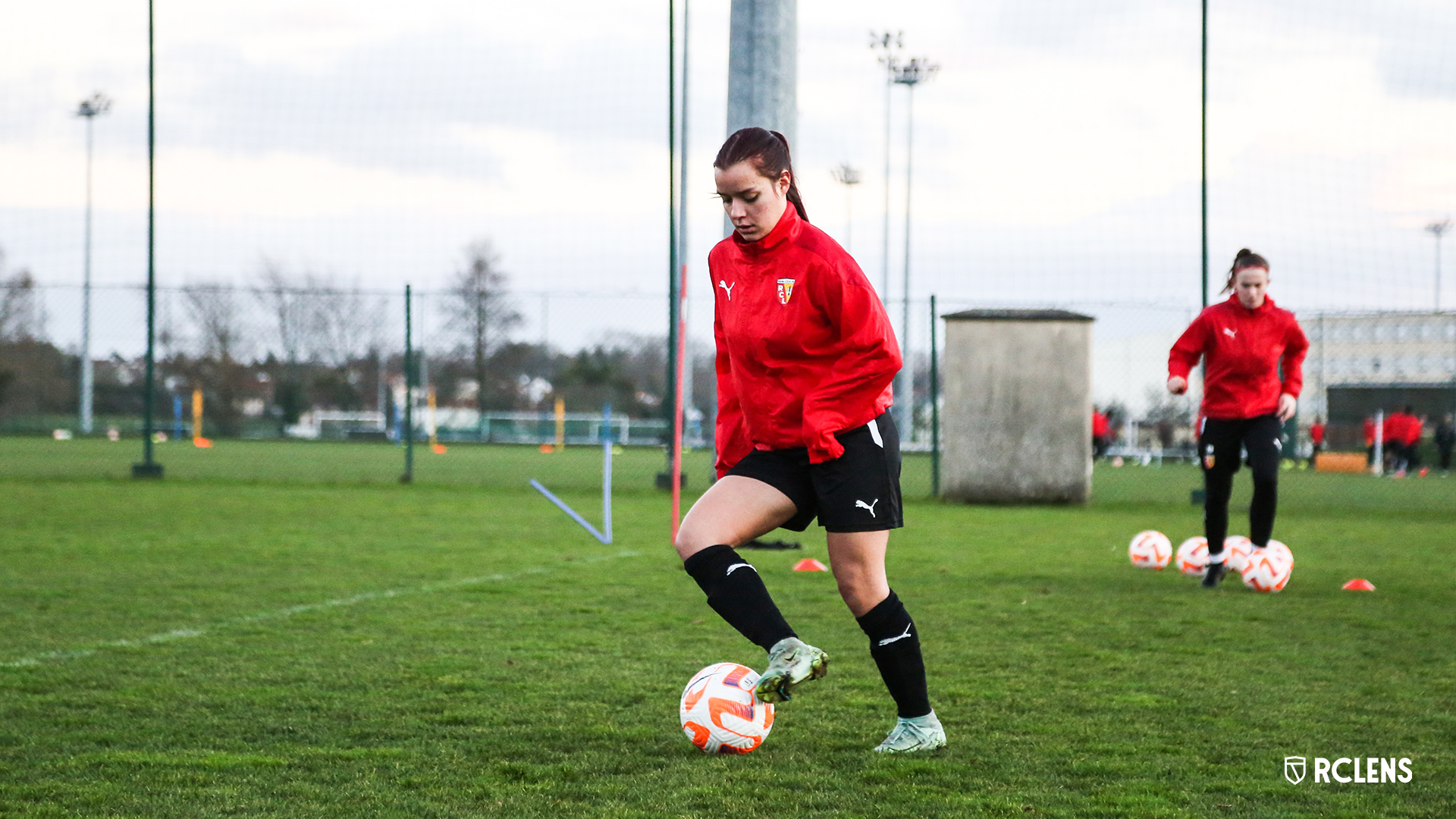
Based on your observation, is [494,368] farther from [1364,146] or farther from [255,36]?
[1364,146]

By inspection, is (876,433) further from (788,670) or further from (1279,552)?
(1279,552)

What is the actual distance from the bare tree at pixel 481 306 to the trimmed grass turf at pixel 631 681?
36.4ft

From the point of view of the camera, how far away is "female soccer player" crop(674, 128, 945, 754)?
3537 millimetres

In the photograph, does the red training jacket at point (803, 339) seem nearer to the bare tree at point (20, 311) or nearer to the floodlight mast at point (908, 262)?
the floodlight mast at point (908, 262)

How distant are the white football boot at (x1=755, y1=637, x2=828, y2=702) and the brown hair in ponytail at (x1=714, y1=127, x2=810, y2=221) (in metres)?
1.22

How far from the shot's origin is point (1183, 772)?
350 centimetres

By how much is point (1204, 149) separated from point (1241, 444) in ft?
27.5

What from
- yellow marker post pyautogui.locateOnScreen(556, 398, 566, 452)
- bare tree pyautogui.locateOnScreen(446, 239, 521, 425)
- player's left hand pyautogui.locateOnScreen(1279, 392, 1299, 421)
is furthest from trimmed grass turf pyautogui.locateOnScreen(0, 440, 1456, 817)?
yellow marker post pyautogui.locateOnScreen(556, 398, 566, 452)

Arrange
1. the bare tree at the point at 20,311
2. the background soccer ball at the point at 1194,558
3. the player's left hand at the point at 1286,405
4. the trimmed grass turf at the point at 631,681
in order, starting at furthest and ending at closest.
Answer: the bare tree at the point at 20,311 < the background soccer ball at the point at 1194,558 < the player's left hand at the point at 1286,405 < the trimmed grass turf at the point at 631,681

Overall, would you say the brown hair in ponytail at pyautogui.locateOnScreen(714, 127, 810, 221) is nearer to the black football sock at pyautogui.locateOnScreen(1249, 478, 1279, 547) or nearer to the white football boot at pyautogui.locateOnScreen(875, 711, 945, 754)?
the white football boot at pyautogui.locateOnScreen(875, 711, 945, 754)

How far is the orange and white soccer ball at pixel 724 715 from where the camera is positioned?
367 cm

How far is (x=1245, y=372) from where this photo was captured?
24.1ft

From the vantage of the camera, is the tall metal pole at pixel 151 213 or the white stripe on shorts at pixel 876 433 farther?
the tall metal pole at pixel 151 213

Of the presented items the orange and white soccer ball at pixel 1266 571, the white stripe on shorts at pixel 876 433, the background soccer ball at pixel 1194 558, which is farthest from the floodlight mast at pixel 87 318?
the white stripe on shorts at pixel 876 433
